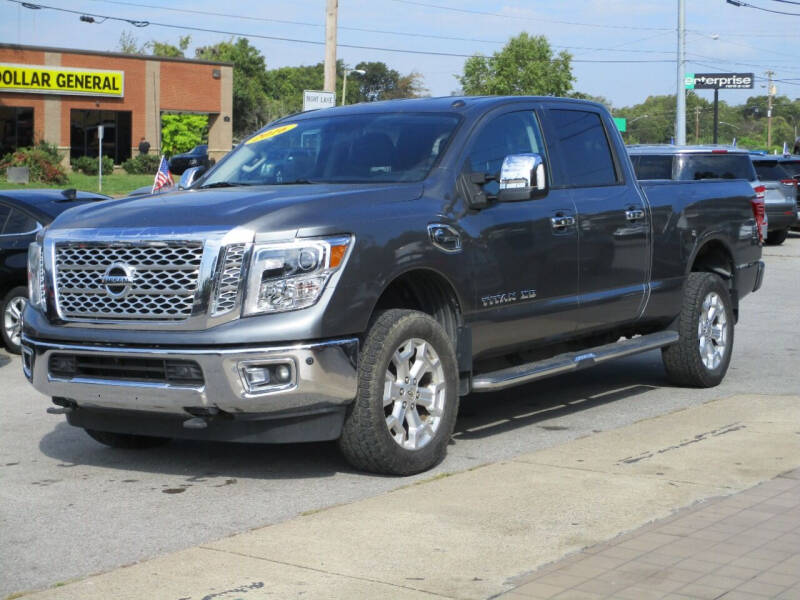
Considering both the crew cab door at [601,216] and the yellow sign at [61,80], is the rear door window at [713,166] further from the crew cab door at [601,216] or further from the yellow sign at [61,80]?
the yellow sign at [61,80]

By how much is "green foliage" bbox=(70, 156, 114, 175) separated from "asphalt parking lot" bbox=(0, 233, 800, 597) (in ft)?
152

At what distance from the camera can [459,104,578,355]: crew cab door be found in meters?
7.28

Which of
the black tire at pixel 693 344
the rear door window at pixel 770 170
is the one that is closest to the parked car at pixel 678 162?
the black tire at pixel 693 344

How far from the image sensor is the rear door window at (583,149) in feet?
27.5

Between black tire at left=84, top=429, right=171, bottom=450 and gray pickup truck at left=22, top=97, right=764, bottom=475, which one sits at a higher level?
gray pickup truck at left=22, top=97, right=764, bottom=475

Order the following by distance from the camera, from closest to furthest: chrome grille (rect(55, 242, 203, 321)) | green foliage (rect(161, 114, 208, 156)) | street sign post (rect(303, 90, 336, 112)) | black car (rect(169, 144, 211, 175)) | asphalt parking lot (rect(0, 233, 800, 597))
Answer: asphalt parking lot (rect(0, 233, 800, 597)) → chrome grille (rect(55, 242, 203, 321)) → black car (rect(169, 144, 211, 175)) → street sign post (rect(303, 90, 336, 112)) → green foliage (rect(161, 114, 208, 156))

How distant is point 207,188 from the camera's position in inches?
307

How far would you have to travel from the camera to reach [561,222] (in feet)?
26.0

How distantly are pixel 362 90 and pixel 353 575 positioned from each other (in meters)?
151

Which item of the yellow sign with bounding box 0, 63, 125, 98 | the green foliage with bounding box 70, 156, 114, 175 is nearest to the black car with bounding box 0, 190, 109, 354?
the green foliage with bounding box 70, 156, 114, 175

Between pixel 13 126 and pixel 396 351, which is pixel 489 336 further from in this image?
pixel 13 126

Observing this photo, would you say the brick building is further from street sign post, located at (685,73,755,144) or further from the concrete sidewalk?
the concrete sidewalk

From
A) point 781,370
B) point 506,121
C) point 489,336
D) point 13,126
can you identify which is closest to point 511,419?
point 489,336

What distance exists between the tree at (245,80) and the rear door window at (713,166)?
218 ft
